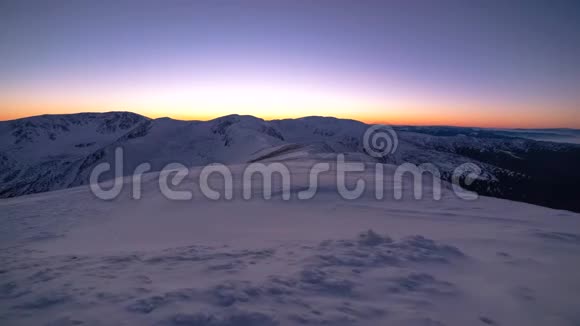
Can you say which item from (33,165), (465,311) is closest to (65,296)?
(465,311)

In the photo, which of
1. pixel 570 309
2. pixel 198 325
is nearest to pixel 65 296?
pixel 198 325

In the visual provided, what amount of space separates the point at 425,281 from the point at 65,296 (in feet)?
19.3

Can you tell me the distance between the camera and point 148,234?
29.9ft

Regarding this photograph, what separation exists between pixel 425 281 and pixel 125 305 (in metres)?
4.80

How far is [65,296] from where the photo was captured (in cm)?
451

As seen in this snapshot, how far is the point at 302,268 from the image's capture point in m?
5.48

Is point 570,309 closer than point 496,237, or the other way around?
point 570,309

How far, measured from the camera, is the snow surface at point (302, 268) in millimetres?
4035

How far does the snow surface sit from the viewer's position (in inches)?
159

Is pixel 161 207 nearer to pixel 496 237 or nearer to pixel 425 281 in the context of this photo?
pixel 425 281

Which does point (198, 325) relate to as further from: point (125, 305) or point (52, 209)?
point (52, 209)

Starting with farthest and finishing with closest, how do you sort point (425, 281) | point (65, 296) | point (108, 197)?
point (108, 197)
point (425, 281)
point (65, 296)

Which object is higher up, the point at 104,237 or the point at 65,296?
the point at 65,296

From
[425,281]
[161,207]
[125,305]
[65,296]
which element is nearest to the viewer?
[125,305]
